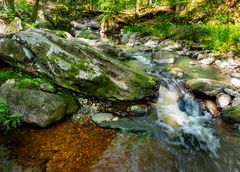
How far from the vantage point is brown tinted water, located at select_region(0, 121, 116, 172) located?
454 centimetres

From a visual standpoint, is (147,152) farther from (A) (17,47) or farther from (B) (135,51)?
→ (B) (135,51)

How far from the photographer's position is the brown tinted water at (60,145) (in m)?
4.54

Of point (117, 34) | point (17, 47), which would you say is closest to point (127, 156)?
point (17, 47)

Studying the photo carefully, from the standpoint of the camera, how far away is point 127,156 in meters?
4.84

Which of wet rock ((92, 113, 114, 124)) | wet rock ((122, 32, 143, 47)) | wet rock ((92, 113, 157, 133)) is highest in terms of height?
wet rock ((122, 32, 143, 47))

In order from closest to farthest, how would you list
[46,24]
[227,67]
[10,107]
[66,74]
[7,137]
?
1. [7,137]
2. [10,107]
3. [66,74]
4. [227,67]
5. [46,24]

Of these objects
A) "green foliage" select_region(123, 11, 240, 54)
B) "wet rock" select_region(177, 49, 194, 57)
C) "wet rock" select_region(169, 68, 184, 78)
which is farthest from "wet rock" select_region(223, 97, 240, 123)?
"wet rock" select_region(177, 49, 194, 57)

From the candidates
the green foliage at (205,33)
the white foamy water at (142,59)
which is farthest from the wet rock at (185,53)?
the white foamy water at (142,59)

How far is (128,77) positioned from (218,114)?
273 cm

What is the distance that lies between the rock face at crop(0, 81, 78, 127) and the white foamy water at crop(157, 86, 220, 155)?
256cm

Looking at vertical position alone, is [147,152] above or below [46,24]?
below

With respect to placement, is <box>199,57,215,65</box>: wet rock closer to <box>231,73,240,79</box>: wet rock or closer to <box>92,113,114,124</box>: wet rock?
→ <box>231,73,240,79</box>: wet rock

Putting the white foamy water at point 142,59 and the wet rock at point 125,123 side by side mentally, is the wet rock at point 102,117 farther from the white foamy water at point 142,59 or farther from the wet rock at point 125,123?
the white foamy water at point 142,59

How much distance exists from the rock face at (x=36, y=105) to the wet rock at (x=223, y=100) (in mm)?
4234
